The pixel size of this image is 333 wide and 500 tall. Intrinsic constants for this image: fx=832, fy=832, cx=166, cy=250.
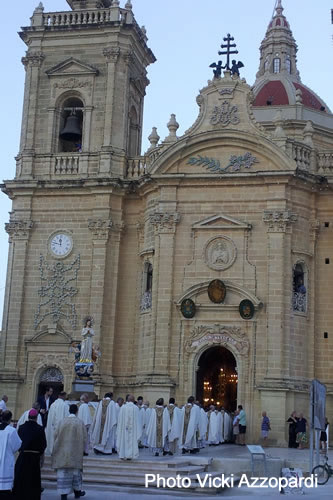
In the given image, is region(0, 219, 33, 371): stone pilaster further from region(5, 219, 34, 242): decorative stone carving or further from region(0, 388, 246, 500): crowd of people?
region(0, 388, 246, 500): crowd of people

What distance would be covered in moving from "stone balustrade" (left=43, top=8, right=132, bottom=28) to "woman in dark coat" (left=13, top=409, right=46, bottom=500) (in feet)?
72.5

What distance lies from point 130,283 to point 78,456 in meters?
15.7

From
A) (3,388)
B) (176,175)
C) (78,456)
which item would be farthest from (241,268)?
(78,456)

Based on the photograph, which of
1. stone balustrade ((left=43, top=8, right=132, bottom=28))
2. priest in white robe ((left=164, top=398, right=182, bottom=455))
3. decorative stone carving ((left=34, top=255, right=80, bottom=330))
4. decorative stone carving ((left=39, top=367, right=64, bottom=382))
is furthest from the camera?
stone balustrade ((left=43, top=8, right=132, bottom=28))

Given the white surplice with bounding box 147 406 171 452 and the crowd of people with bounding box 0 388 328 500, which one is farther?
the white surplice with bounding box 147 406 171 452

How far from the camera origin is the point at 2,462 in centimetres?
1237

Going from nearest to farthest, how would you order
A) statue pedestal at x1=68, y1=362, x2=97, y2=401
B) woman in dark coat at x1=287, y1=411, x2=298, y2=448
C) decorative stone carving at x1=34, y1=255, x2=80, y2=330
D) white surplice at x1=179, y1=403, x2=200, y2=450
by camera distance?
white surplice at x1=179, y1=403, x2=200, y2=450 < statue pedestal at x1=68, y1=362, x2=97, y2=401 < woman in dark coat at x1=287, y1=411, x2=298, y2=448 < decorative stone carving at x1=34, y1=255, x2=80, y2=330

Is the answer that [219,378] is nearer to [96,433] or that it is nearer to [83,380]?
[83,380]

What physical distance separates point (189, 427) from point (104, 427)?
2.63 metres

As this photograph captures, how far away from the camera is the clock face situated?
31.1 metres

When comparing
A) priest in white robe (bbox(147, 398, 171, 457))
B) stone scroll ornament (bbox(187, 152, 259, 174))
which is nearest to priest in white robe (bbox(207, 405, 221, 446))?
priest in white robe (bbox(147, 398, 171, 457))

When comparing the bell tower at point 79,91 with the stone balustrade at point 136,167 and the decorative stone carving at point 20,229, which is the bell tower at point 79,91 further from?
the decorative stone carving at point 20,229

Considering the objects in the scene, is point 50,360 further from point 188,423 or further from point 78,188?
point 188,423

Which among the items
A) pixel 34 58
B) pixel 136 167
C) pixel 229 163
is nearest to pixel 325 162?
pixel 229 163
